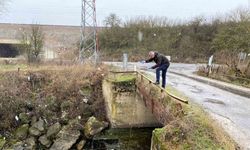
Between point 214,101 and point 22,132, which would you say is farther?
point 22,132

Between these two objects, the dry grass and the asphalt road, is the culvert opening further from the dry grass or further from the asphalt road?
the asphalt road

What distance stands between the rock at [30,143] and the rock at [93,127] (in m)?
2.78

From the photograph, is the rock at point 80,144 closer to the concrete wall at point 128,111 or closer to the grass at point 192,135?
the concrete wall at point 128,111

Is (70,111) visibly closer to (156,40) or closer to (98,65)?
(98,65)

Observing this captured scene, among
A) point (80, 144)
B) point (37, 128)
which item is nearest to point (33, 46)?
point (37, 128)

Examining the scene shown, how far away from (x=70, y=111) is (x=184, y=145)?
12576mm

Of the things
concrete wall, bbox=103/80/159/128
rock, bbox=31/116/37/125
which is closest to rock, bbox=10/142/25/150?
rock, bbox=31/116/37/125

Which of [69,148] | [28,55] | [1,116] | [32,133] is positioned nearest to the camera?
[69,148]

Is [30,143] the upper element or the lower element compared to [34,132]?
lower

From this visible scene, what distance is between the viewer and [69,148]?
15305 millimetres

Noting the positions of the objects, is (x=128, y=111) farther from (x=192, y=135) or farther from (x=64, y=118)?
(x=192, y=135)

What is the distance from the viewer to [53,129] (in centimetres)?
1673

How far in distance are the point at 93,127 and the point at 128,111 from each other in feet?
7.06

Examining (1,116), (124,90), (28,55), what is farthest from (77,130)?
(28,55)
